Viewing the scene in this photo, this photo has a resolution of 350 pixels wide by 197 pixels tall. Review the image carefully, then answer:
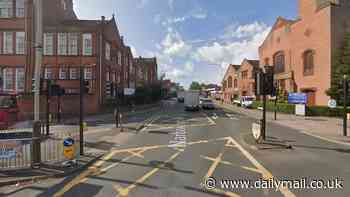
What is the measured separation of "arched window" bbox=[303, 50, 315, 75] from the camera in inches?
1412

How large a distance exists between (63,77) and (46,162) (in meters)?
26.8

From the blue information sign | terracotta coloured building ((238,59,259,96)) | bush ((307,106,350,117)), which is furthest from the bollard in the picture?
terracotta coloured building ((238,59,259,96))

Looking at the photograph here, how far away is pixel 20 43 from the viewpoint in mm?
32531

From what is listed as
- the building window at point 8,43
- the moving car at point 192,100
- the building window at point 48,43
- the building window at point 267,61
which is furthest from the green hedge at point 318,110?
the building window at point 8,43

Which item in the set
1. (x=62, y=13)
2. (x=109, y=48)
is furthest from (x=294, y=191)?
(x=62, y=13)

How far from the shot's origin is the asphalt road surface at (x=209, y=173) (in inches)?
258

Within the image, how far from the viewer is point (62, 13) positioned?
4316 centimetres

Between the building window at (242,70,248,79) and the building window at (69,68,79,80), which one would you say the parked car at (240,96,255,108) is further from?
the building window at (69,68,79,80)

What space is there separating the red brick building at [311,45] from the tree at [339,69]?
2.42ft

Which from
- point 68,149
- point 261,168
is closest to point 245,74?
point 261,168

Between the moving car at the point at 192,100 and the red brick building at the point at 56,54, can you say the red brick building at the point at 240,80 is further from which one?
the red brick building at the point at 56,54

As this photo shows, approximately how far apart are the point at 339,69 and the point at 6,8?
3880cm

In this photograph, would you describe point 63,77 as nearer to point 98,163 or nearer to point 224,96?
point 98,163

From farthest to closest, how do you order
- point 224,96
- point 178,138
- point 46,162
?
point 224,96 < point 178,138 < point 46,162
